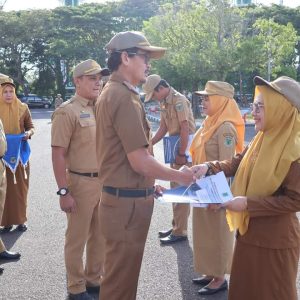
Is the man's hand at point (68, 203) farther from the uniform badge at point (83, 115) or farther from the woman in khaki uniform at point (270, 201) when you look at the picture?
the woman in khaki uniform at point (270, 201)

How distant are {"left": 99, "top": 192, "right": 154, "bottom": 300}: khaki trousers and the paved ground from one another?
3.50 feet

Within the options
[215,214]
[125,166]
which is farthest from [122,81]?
[215,214]

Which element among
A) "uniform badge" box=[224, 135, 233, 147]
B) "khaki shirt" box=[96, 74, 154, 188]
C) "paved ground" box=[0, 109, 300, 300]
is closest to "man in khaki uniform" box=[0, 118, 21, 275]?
"paved ground" box=[0, 109, 300, 300]

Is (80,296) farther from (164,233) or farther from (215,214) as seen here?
(164,233)

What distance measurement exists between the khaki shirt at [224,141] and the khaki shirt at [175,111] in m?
1.28

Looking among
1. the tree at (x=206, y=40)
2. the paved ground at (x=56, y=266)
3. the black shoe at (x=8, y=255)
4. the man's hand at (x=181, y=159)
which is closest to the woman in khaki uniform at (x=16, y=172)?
the paved ground at (x=56, y=266)

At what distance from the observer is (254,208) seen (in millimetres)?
2551

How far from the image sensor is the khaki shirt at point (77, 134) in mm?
3652

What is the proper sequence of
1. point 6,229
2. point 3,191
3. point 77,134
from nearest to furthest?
point 77,134, point 3,191, point 6,229

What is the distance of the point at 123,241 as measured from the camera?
109 inches

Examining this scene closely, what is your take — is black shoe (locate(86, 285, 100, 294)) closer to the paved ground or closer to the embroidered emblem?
the paved ground

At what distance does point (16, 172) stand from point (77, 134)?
240cm

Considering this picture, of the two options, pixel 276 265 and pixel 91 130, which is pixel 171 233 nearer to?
pixel 91 130

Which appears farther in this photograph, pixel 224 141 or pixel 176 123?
pixel 176 123
